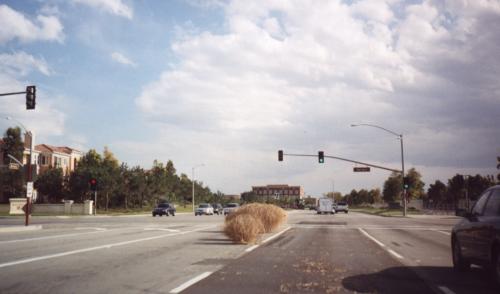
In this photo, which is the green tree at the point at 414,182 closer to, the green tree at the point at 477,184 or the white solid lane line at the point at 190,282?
the green tree at the point at 477,184

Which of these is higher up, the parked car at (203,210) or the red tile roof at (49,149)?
the red tile roof at (49,149)

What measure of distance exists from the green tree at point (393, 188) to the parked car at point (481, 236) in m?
87.1

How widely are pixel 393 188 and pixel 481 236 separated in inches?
3567

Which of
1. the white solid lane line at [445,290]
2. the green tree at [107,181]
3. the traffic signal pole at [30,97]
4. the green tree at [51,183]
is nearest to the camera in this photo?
the white solid lane line at [445,290]

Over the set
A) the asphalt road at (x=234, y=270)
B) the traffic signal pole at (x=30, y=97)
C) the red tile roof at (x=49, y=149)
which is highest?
the red tile roof at (x=49, y=149)

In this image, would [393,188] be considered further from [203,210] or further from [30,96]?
[30,96]

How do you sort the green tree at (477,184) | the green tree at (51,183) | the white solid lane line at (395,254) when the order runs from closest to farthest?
1. the white solid lane line at (395,254)
2. the green tree at (51,183)
3. the green tree at (477,184)

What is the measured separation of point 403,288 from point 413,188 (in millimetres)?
81128

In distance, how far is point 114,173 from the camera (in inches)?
2591

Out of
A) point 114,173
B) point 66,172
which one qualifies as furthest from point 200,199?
point 114,173

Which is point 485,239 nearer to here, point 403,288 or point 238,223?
point 403,288

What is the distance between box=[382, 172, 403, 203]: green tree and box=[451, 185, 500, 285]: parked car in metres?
87.1

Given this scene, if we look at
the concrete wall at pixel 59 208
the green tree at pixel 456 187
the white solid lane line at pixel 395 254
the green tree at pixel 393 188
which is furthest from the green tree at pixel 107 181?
the green tree at pixel 456 187

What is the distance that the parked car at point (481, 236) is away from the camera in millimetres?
8133
